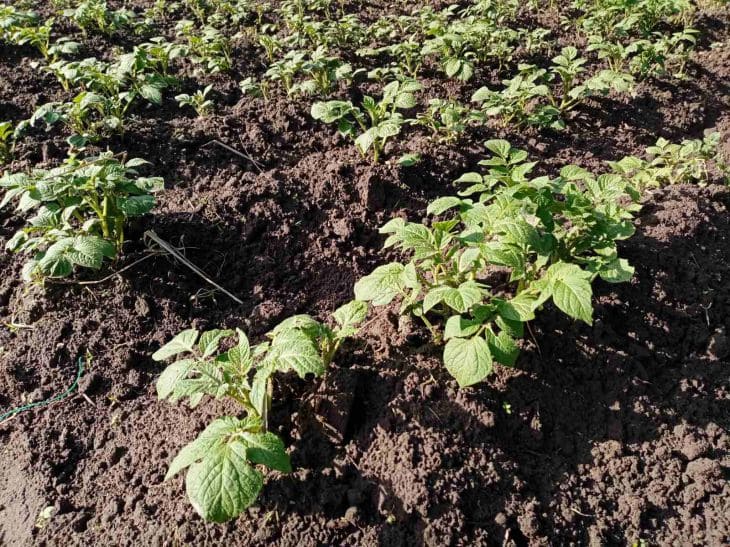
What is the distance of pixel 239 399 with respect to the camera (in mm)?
1773

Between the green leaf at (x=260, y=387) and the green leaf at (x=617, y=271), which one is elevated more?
the green leaf at (x=617, y=271)

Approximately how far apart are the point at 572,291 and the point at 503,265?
0.39 meters

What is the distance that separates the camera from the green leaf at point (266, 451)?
4.83ft

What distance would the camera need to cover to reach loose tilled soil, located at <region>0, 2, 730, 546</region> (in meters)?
1.70

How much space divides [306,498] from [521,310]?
106cm

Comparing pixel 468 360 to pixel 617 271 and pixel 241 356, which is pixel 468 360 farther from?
pixel 241 356

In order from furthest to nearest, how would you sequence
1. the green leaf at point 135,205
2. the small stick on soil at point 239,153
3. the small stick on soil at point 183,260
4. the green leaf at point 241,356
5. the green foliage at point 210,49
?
the green foliage at point 210,49, the small stick on soil at point 239,153, the small stick on soil at point 183,260, the green leaf at point 135,205, the green leaf at point 241,356

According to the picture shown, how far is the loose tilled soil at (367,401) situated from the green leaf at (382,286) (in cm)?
33

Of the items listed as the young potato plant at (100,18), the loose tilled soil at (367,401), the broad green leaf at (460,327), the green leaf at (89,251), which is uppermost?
the young potato plant at (100,18)

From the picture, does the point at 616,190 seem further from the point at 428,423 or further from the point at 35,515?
the point at 35,515

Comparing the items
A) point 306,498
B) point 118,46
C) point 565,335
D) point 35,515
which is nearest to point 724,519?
point 565,335

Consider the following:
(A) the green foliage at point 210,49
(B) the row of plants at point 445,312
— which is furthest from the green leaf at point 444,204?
(A) the green foliage at point 210,49

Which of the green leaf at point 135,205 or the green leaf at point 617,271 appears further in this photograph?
the green leaf at point 135,205

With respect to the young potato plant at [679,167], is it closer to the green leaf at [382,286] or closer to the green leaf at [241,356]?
the green leaf at [382,286]
